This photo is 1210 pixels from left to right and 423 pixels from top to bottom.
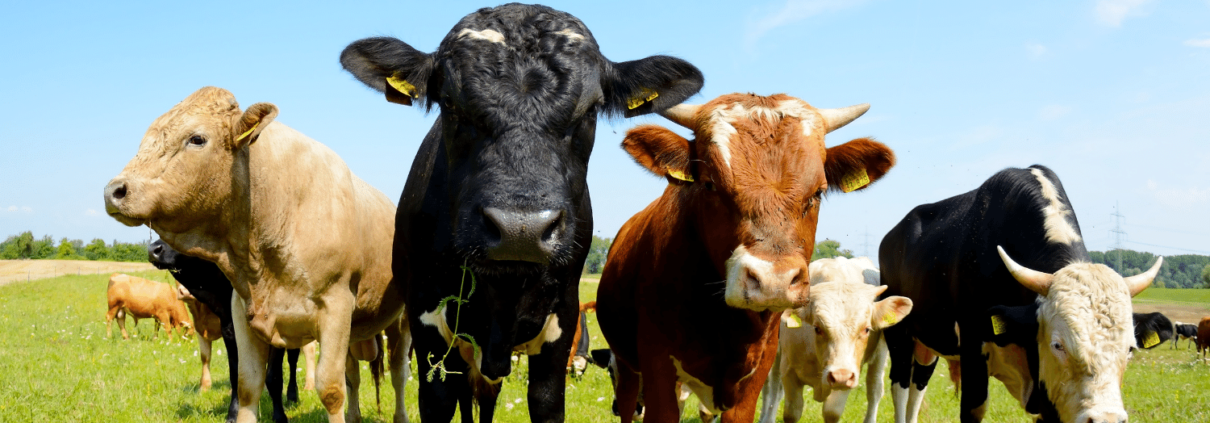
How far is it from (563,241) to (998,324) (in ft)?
10.9

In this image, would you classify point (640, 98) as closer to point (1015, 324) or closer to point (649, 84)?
point (649, 84)

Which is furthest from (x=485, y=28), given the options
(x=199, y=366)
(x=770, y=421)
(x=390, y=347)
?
(x=199, y=366)

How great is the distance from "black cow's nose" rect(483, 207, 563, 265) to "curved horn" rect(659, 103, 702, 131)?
1.43 meters

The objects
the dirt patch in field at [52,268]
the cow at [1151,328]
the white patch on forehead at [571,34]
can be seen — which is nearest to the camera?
the white patch on forehead at [571,34]

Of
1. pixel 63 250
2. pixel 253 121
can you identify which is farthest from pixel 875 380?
pixel 63 250

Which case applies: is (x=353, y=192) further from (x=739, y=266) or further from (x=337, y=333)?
(x=739, y=266)

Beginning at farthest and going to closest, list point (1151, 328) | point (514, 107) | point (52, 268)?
point (52, 268) < point (1151, 328) < point (514, 107)

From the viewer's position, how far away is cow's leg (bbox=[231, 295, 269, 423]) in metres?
4.63

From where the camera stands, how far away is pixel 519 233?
2.72 meters

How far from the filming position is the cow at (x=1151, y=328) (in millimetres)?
4785

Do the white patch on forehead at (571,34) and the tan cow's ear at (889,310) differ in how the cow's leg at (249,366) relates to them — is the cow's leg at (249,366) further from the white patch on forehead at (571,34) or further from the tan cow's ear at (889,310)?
the tan cow's ear at (889,310)

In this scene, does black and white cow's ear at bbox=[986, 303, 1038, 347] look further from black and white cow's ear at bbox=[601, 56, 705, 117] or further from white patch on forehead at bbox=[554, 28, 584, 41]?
white patch on forehead at bbox=[554, 28, 584, 41]

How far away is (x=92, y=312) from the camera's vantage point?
19141 millimetres

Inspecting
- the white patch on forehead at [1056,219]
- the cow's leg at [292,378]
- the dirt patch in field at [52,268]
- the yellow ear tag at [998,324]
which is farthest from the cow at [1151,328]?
the dirt patch in field at [52,268]
